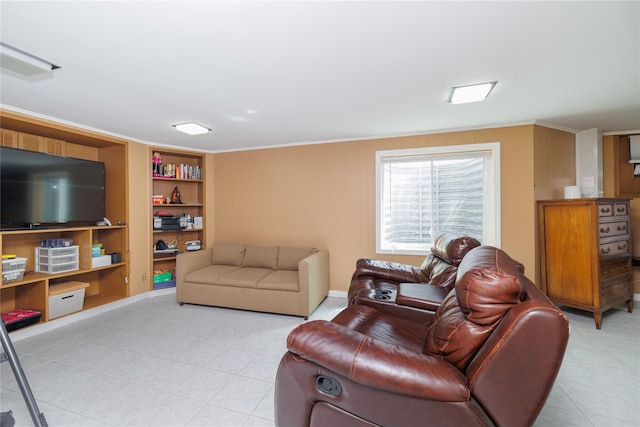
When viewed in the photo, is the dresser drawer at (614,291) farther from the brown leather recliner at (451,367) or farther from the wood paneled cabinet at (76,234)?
the wood paneled cabinet at (76,234)

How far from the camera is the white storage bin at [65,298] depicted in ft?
9.45

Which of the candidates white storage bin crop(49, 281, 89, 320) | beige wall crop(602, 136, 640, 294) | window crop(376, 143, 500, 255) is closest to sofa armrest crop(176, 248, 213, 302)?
white storage bin crop(49, 281, 89, 320)

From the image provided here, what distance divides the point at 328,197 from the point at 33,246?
11.9 feet

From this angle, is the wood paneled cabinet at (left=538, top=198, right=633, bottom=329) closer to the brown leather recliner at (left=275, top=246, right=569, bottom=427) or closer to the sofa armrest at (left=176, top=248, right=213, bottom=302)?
the brown leather recliner at (left=275, top=246, right=569, bottom=427)

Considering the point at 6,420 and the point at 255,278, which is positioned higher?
the point at 255,278

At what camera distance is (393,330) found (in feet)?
5.77

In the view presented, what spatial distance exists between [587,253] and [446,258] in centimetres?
177

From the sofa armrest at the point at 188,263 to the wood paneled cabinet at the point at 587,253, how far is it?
447 cm

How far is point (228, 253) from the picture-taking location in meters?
4.00

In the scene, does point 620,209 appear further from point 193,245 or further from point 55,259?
point 55,259

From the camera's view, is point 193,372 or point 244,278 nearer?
point 193,372

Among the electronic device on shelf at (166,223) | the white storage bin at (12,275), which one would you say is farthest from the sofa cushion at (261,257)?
the white storage bin at (12,275)

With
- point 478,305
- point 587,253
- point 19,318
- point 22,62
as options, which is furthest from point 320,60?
point 19,318

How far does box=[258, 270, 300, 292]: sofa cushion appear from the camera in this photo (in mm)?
3154
